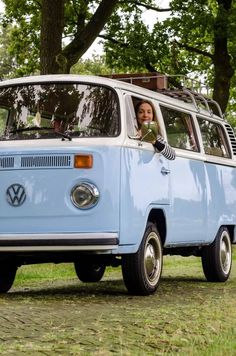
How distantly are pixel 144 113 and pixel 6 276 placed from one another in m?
2.54

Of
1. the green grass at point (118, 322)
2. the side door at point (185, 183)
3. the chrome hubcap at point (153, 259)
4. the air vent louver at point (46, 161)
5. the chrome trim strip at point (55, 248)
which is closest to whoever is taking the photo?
the green grass at point (118, 322)

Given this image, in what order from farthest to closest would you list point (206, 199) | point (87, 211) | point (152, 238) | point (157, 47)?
point (157, 47)
point (206, 199)
point (152, 238)
point (87, 211)

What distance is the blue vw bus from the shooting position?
8398 mm

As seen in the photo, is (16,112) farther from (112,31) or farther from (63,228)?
(112,31)

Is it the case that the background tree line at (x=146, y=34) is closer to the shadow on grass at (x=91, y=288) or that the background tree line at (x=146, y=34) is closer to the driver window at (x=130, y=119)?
the shadow on grass at (x=91, y=288)

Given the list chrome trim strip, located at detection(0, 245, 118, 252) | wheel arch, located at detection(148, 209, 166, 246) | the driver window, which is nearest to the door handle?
wheel arch, located at detection(148, 209, 166, 246)

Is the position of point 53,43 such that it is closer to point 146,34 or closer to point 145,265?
point 145,265

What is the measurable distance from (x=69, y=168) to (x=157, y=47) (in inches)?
731

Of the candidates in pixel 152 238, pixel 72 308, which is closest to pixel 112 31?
pixel 152 238

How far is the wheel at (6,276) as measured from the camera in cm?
997

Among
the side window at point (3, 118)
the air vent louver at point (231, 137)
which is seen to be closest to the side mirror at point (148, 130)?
the side window at point (3, 118)

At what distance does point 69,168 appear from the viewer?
8.45 metres

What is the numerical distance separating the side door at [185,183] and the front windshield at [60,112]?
1.36 metres

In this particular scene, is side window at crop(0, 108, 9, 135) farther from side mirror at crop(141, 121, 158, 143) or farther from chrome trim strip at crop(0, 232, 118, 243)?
side mirror at crop(141, 121, 158, 143)
